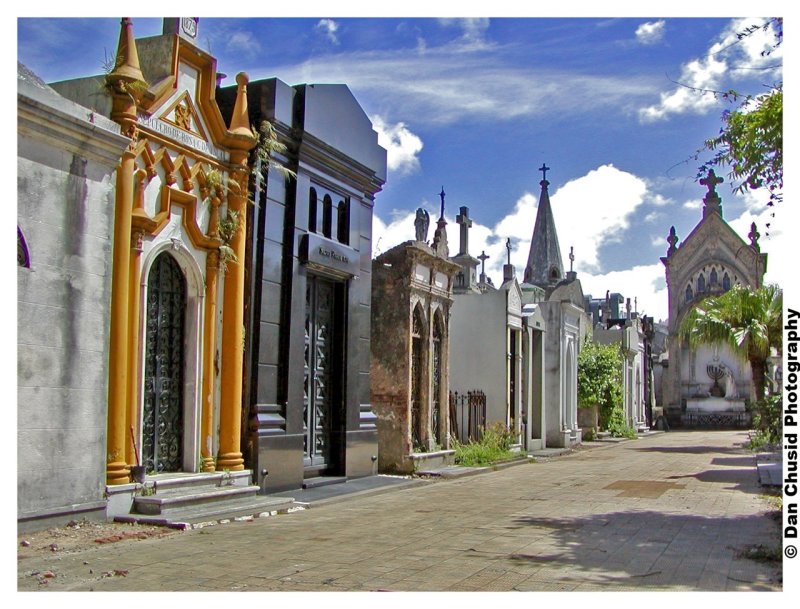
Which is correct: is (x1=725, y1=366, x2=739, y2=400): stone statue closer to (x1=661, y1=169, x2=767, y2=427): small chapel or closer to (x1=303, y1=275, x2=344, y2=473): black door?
(x1=661, y1=169, x2=767, y2=427): small chapel

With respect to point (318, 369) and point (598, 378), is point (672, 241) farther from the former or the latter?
point (318, 369)

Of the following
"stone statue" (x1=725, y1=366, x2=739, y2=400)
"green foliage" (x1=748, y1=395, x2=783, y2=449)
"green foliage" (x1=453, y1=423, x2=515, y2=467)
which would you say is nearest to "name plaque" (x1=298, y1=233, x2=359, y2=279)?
"green foliage" (x1=453, y1=423, x2=515, y2=467)

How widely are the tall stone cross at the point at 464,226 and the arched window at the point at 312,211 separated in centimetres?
2255

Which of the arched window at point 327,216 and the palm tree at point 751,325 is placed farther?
the palm tree at point 751,325

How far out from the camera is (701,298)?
54.5m

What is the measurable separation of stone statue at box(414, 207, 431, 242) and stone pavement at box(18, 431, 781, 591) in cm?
2957

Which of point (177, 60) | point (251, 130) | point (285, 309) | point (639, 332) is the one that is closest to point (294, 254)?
point (285, 309)

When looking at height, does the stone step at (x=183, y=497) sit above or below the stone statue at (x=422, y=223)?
below

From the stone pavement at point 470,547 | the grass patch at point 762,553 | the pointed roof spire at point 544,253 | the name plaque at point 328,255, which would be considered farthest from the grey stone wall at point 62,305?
the pointed roof spire at point 544,253

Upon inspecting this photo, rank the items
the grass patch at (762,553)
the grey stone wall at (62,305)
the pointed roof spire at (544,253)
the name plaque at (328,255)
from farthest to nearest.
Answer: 1. the pointed roof spire at (544,253)
2. the name plaque at (328,255)
3. the grey stone wall at (62,305)
4. the grass patch at (762,553)

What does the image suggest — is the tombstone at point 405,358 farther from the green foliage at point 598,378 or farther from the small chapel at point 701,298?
the small chapel at point 701,298

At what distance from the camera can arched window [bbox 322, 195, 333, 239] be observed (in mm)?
14188

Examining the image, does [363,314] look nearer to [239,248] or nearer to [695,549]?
[239,248]

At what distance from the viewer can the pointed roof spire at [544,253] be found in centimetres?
6316
